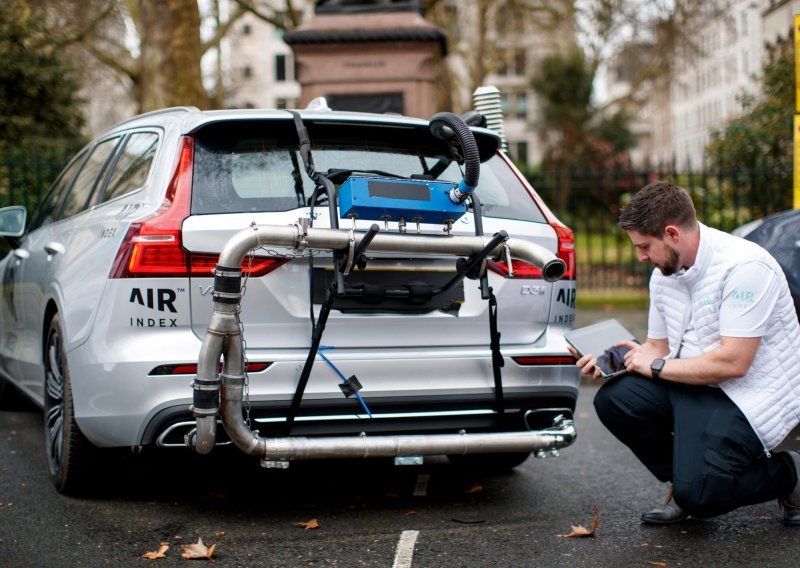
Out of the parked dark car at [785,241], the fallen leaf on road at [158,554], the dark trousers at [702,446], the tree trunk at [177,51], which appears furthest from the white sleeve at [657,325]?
the tree trunk at [177,51]

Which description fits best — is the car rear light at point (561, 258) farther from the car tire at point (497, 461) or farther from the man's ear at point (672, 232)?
the car tire at point (497, 461)

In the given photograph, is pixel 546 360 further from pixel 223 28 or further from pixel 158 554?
→ pixel 223 28

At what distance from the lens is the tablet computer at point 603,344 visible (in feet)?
14.6

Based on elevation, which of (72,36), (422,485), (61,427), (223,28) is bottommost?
(422,485)

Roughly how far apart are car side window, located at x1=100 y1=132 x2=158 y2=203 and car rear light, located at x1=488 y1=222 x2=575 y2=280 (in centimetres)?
152

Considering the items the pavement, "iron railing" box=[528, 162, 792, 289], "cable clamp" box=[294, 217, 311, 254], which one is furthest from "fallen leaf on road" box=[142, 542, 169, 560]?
"iron railing" box=[528, 162, 792, 289]

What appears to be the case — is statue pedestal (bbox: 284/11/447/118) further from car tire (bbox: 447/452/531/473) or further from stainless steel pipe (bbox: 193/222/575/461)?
stainless steel pipe (bbox: 193/222/575/461)

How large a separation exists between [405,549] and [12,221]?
315 cm

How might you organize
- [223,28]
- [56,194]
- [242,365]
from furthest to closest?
[223,28] < [56,194] < [242,365]

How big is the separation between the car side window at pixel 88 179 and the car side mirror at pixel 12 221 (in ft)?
0.98

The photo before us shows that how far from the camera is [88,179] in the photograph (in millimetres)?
5598

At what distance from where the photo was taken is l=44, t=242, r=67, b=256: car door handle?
200 inches

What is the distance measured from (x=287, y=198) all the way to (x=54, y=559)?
5.26ft

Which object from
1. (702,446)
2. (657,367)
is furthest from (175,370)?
(702,446)
